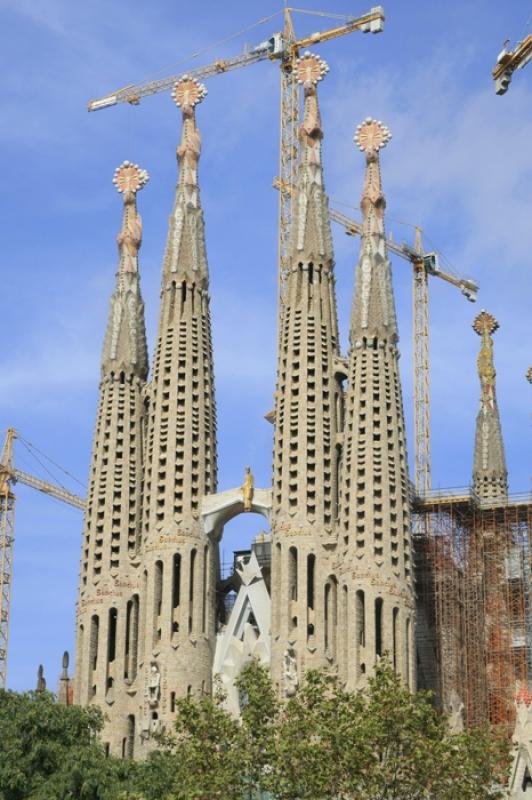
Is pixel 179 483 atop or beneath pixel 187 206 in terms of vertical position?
beneath

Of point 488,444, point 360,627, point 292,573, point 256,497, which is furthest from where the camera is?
point 488,444

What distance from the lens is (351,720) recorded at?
138ft

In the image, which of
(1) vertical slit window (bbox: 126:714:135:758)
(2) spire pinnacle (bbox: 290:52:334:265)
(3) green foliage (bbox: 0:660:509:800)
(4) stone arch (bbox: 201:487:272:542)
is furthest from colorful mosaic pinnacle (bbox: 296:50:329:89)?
(3) green foliage (bbox: 0:660:509:800)

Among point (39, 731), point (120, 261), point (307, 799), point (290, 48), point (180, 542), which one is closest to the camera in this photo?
point (307, 799)

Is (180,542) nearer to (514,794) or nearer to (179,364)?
(179,364)

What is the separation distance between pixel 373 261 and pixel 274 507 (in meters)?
9.19

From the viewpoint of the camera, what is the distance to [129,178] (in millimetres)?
73688

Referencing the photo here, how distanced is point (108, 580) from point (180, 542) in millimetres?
2845

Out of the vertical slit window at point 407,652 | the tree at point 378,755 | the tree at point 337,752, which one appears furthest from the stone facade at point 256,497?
the tree at point 378,755

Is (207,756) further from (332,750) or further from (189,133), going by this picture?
(189,133)

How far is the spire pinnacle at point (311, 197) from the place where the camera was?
68875 millimetres

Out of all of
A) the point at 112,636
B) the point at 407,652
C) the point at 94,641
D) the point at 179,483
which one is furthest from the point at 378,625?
the point at 94,641

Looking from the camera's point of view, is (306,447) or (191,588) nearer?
(306,447)

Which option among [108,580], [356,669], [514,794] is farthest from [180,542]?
[514,794]
